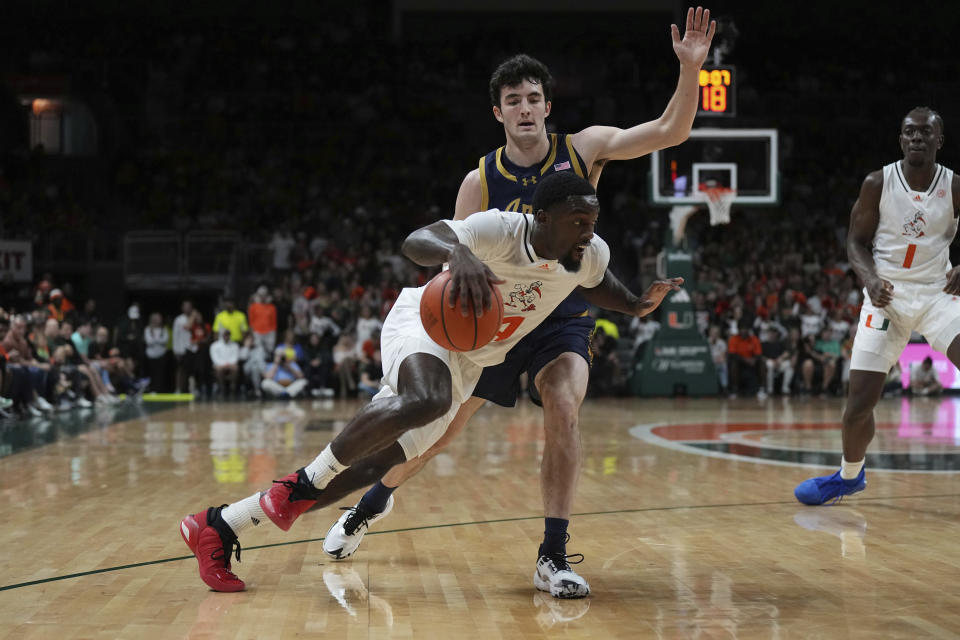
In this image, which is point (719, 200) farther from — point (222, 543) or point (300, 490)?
point (222, 543)

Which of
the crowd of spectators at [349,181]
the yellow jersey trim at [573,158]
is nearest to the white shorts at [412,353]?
the yellow jersey trim at [573,158]

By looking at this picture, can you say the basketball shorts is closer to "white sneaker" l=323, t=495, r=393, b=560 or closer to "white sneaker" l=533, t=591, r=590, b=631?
"white sneaker" l=323, t=495, r=393, b=560

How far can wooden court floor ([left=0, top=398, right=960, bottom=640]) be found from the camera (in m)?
3.43

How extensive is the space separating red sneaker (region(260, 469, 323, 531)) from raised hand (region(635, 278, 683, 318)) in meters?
1.50

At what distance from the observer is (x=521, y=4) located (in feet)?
79.5

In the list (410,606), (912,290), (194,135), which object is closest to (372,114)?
(194,135)

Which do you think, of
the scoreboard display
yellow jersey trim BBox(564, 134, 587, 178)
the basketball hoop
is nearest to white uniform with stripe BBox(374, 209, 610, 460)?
yellow jersey trim BBox(564, 134, 587, 178)

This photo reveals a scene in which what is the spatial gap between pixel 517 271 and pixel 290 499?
1202 millimetres

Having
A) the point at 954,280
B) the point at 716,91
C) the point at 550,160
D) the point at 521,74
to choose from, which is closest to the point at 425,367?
the point at 550,160

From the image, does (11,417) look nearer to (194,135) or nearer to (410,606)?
(410,606)

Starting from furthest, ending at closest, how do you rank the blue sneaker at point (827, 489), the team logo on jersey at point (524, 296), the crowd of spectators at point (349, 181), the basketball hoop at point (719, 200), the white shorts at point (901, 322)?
the crowd of spectators at point (349, 181) < the basketball hoop at point (719, 200) < the blue sneaker at point (827, 489) < the white shorts at point (901, 322) < the team logo on jersey at point (524, 296)

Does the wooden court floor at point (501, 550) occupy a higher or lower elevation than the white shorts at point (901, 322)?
lower

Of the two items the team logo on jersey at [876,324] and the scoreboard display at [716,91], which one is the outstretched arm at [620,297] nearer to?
the team logo on jersey at [876,324]

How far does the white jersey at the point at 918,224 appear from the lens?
19.5 ft
